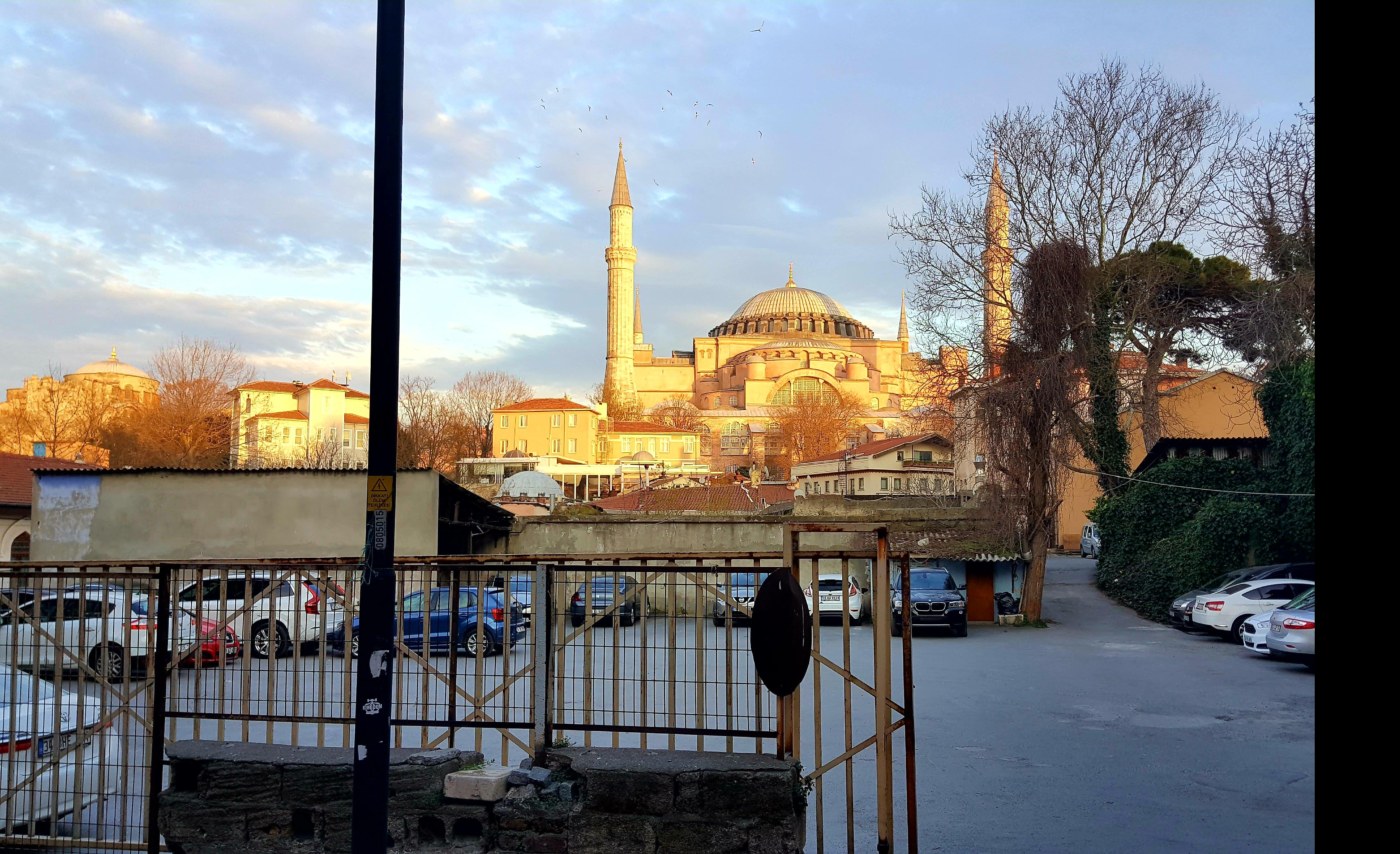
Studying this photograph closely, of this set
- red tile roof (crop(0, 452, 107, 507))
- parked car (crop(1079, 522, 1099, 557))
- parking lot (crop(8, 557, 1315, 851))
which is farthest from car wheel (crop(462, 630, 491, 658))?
parked car (crop(1079, 522, 1099, 557))

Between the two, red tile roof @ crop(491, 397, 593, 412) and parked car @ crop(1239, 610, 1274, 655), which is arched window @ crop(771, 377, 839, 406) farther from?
parked car @ crop(1239, 610, 1274, 655)

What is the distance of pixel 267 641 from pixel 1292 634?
50.0 feet

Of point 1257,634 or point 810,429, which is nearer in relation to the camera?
point 1257,634

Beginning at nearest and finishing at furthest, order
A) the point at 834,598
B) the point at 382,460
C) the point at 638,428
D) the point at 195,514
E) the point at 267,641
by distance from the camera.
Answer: the point at 382,460
the point at 267,641
the point at 195,514
the point at 834,598
the point at 638,428

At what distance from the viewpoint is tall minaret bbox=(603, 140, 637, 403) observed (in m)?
103

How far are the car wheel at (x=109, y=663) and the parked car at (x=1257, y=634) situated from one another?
56.3 ft

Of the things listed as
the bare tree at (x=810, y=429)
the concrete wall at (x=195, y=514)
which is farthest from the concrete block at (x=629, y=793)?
the bare tree at (x=810, y=429)

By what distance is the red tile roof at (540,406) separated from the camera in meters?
84.1

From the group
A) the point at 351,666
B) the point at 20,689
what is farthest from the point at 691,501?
the point at 351,666

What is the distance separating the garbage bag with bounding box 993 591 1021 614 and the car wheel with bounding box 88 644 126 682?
837 inches

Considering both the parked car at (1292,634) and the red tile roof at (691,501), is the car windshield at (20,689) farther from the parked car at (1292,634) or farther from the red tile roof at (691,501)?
the red tile roof at (691,501)

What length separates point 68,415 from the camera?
5459cm

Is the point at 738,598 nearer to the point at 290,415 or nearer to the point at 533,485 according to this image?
the point at 533,485

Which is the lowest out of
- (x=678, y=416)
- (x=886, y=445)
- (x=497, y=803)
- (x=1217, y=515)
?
(x=497, y=803)
